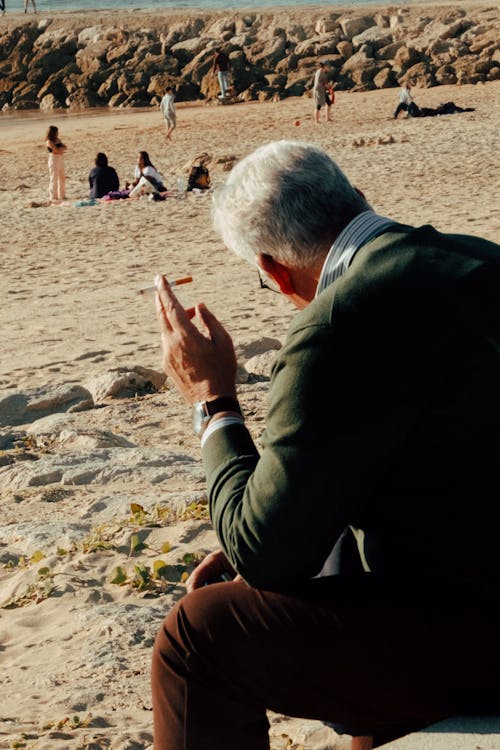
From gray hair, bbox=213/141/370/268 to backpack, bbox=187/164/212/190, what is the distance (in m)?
13.5

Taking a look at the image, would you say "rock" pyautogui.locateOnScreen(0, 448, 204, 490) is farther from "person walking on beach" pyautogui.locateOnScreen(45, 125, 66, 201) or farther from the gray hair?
"person walking on beach" pyautogui.locateOnScreen(45, 125, 66, 201)

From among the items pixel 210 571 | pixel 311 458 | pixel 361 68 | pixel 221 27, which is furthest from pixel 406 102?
pixel 221 27

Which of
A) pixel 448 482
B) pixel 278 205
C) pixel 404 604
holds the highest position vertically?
pixel 278 205

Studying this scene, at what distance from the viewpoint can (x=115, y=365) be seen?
25.6 feet

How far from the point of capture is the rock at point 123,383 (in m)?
6.63

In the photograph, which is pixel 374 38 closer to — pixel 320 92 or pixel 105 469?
pixel 320 92

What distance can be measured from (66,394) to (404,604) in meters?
4.81

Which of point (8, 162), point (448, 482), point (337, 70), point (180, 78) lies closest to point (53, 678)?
point (448, 482)

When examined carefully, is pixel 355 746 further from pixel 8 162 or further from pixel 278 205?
pixel 8 162

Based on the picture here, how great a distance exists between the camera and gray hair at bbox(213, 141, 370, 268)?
7.43 feet

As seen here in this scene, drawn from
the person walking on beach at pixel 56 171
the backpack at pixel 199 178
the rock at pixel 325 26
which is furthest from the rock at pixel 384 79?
the backpack at pixel 199 178

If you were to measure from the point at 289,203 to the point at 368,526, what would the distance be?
65cm

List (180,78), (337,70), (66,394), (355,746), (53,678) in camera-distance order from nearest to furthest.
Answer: (355,746) < (53,678) < (66,394) < (337,70) < (180,78)

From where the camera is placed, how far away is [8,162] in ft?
72.4
